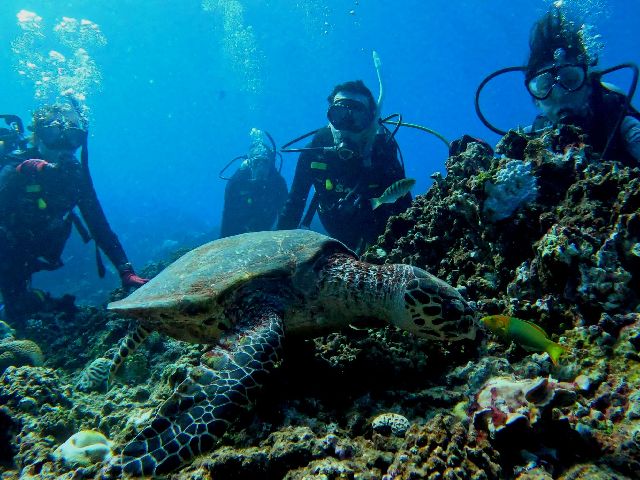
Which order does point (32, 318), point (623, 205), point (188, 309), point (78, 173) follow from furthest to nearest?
point (78, 173), point (32, 318), point (188, 309), point (623, 205)

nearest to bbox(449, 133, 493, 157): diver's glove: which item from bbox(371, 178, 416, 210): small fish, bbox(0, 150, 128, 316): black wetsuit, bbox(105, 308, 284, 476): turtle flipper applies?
bbox(371, 178, 416, 210): small fish

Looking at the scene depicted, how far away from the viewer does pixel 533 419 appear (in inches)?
63.6

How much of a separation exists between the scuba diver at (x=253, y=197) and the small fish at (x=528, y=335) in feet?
40.0

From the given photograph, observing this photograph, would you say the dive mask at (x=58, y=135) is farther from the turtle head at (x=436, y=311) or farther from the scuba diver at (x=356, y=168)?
the turtle head at (x=436, y=311)

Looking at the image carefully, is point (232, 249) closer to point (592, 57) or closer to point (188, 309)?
point (188, 309)

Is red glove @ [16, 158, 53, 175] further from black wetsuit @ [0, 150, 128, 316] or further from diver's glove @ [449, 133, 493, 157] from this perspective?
diver's glove @ [449, 133, 493, 157]

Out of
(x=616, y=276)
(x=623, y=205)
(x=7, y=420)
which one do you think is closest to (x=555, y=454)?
(x=616, y=276)

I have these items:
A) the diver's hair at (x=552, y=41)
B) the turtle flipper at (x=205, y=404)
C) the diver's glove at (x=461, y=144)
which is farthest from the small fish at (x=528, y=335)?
the diver's hair at (x=552, y=41)

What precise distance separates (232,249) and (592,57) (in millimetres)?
6870

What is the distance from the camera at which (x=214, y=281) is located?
2.98 meters

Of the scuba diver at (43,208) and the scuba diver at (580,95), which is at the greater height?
the scuba diver at (580,95)

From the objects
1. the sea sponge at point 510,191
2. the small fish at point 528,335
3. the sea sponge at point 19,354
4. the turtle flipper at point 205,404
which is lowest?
the sea sponge at point 19,354

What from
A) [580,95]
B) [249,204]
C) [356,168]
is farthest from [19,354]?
[249,204]

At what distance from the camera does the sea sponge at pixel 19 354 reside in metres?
5.13
